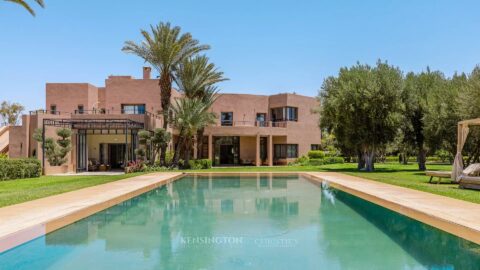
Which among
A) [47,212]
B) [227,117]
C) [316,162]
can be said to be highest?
[227,117]

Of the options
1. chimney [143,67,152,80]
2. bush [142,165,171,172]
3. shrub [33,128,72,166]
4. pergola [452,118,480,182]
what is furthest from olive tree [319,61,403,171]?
shrub [33,128,72,166]

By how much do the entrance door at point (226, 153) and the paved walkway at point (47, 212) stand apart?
2543 cm

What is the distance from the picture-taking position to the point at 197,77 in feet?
102

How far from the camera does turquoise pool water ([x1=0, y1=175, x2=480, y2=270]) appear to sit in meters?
6.51

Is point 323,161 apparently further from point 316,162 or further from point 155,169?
point 155,169

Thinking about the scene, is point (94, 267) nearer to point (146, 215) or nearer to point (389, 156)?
point (146, 215)

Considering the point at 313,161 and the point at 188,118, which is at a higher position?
the point at 188,118

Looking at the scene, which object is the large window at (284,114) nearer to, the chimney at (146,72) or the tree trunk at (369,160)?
the tree trunk at (369,160)

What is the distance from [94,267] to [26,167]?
17050 mm

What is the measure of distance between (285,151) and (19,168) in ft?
76.8

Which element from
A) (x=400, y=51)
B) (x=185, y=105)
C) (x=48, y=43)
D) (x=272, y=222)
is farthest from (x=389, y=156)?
(x=272, y=222)

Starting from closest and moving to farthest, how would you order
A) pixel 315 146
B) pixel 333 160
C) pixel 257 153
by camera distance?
1. pixel 257 153
2. pixel 333 160
3. pixel 315 146

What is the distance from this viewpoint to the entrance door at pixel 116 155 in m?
30.6

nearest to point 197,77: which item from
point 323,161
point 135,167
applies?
point 135,167
